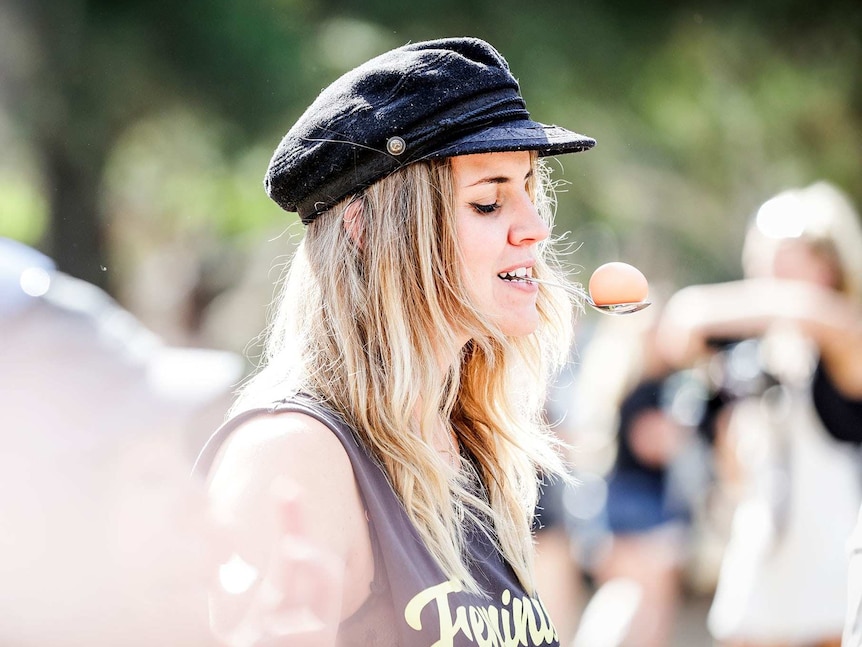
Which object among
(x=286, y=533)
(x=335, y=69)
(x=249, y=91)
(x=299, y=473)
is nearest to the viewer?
(x=286, y=533)

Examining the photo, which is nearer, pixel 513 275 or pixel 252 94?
pixel 513 275

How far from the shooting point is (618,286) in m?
2.10

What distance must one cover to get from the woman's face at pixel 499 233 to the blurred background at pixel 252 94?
3.22 m

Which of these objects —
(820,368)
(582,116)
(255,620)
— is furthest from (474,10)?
(255,620)

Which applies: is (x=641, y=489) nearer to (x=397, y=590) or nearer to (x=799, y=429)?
(x=799, y=429)

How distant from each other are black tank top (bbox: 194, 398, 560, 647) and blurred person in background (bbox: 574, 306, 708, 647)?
10.7 ft

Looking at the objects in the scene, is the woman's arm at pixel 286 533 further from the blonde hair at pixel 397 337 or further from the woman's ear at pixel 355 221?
the woman's ear at pixel 355 221

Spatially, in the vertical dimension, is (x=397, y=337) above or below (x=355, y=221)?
below

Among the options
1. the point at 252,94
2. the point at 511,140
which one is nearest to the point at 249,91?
the point at 252,94

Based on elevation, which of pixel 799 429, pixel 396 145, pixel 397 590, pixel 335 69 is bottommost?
pixel 799 429

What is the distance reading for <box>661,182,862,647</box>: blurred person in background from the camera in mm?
3902

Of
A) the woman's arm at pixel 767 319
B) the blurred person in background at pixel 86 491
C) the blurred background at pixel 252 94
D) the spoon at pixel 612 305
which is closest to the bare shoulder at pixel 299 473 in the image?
the blurred person in background at pixel 86 491

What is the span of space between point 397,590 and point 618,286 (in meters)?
0.83

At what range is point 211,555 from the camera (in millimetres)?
974
